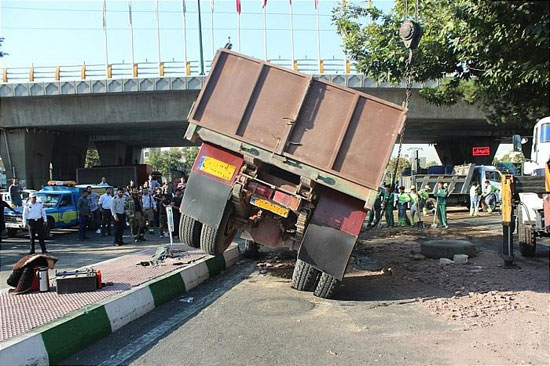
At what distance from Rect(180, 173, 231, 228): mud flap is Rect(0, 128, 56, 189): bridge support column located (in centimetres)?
2573

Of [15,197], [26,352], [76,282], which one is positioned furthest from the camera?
[15,197]

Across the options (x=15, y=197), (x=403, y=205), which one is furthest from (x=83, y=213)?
(x=403, y=205)

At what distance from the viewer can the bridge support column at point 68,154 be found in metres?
32.7

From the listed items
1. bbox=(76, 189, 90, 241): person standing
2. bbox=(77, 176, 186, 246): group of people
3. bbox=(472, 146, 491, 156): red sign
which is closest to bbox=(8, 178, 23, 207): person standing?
bbox=(77, 176, 186, 246): group of people

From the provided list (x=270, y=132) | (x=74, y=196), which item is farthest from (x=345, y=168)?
(x=74, y=196)

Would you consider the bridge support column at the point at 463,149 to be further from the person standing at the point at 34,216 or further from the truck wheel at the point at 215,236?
the truck wheel at the point at 215,236

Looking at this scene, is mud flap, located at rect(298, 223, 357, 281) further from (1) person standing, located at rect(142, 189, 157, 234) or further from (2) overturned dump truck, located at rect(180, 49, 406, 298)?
(1) person standing, located at rect(142, 189, 157, 234)

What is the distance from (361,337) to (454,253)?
502cm

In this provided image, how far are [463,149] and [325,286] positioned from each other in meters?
40.9

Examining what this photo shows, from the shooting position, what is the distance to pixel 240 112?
6691 mm

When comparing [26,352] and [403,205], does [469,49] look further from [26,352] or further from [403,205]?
[403,205]

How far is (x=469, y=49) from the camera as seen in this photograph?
7.26 m

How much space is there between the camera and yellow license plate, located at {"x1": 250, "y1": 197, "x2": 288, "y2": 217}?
22.0ft

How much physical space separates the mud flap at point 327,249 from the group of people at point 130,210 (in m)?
7.93
